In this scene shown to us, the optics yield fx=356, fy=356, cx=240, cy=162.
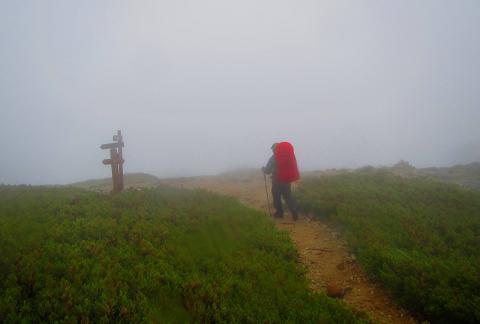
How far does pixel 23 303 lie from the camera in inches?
227

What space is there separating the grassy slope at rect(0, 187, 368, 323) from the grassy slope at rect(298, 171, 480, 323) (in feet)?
5.63

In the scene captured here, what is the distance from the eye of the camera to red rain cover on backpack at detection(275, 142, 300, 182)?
13617mm

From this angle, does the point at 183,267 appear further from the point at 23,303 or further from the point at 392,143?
the point at 392,143

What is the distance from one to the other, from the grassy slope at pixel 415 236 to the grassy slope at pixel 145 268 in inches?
67.6

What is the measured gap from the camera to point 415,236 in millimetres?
9867

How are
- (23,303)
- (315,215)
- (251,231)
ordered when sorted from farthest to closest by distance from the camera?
1. (315,215)
2. (251,231)
3. (23,303)

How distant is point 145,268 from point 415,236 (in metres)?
7.26

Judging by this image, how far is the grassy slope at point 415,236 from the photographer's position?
22.6ft

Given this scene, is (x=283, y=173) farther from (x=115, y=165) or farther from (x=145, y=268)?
(x=145, y=268)

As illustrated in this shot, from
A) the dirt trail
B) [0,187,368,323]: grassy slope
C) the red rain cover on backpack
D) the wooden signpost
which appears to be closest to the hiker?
the red rain cover on backpack

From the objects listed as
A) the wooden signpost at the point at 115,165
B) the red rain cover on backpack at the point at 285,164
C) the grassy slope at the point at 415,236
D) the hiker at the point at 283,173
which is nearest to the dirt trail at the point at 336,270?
the grassy slope at the point at 415,236

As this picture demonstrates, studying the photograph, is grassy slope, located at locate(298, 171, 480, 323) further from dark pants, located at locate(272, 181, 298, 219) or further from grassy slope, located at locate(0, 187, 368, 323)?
grassy slope, located at locate(0, 187, 368, 323)

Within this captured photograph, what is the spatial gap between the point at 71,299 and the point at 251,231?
5.62 meters

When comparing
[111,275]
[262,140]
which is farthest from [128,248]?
[262,140]
